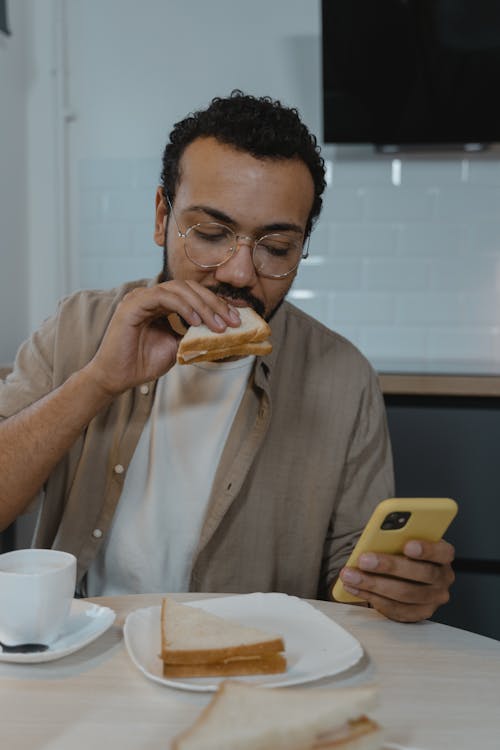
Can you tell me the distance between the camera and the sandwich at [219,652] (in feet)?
2.69

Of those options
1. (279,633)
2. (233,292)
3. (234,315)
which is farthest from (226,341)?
(279,633)

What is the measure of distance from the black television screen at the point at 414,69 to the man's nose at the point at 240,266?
154 centimetres

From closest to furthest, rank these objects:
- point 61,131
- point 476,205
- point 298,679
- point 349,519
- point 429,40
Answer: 1. point 298,679
2. point 349,519
3. point 429,40
4. point 476,205
5. point 61,131

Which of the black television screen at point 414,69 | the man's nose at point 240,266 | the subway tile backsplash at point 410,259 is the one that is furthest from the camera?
the subway tile backsplash at point 410,259

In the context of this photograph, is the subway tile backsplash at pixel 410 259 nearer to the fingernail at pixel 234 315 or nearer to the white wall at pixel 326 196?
the white wall at pixel 326 196

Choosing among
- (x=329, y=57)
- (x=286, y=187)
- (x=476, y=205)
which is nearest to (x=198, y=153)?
(x=286, y=187)

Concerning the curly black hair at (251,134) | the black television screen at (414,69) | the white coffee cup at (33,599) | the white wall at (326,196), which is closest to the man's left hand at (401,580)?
the white coffee cup at (33,599)

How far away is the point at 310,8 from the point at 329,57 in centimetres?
31

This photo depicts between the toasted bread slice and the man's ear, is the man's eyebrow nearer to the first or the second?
the man's ear

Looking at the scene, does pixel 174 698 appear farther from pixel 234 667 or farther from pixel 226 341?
pixel 226 341

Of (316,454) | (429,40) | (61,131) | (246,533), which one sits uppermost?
(429,40)

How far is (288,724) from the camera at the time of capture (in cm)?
63

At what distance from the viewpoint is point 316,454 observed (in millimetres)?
1525

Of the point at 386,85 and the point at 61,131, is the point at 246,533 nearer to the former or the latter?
the point at 386,85
